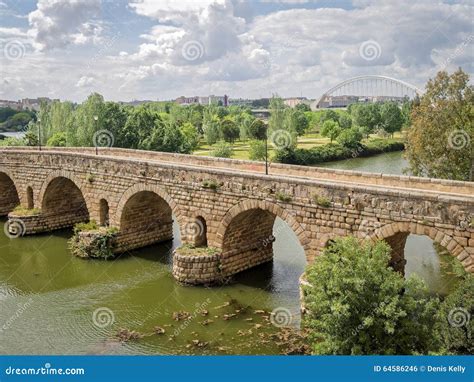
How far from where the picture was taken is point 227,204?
18.7 metres

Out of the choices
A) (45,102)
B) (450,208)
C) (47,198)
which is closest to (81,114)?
(45,102)

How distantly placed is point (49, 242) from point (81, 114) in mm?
22338

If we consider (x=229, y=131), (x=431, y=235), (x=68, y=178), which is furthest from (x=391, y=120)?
(x=431, y=235)

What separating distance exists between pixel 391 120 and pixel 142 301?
5947 centimetres

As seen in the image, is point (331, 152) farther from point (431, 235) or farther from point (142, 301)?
point (431, 235)

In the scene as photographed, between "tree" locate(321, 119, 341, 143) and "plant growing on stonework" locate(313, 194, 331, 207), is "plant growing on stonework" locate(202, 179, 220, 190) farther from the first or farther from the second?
"tree" locate(321, 119, 341, 143)

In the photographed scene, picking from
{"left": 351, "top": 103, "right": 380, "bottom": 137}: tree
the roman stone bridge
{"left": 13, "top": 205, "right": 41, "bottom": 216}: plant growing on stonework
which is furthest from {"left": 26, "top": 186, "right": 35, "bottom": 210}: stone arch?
{"left": 351, "top": 103, "right": 380, "bottom": 137}: tree

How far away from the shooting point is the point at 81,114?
152 ft

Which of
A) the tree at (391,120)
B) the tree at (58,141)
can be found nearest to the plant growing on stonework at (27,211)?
the tree at (58,141)

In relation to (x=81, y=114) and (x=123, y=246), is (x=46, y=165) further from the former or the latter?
(x=81, y=114)

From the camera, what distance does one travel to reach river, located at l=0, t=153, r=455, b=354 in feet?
50.1

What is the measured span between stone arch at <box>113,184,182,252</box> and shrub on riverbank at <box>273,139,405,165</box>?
2410cm

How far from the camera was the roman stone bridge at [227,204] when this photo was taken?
1425 centimetres

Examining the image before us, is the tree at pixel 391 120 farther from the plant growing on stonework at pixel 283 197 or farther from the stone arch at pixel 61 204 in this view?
the plant growing on stonework at pixel 283 197
